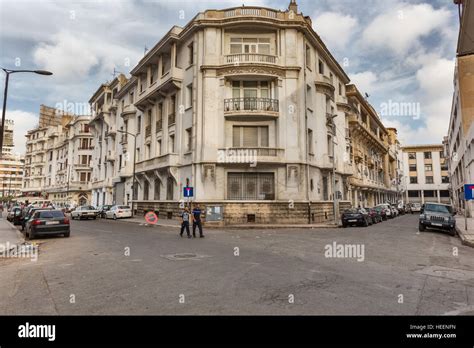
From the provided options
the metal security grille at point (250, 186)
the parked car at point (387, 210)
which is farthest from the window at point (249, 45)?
the parked car at point (387, 210)

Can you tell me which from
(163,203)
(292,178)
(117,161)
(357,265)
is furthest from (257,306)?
(117,161)

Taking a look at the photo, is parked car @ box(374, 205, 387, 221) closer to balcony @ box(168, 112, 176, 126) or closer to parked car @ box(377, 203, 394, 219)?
parked car @ box(377, 203, 394, 219)

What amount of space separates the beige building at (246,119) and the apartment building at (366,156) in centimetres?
1185

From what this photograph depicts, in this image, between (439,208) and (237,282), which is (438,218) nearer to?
(439,208)

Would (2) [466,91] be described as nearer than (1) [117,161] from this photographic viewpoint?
Yes

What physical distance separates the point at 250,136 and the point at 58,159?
62.0 m

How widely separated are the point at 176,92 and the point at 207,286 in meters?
25.1

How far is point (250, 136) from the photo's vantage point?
83.1 ft

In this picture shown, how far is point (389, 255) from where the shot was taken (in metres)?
10.6

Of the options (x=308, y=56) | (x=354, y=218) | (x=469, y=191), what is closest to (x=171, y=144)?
(x=308, y=56)

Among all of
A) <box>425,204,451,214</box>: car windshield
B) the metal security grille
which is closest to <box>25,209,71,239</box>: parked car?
the metal security grille
